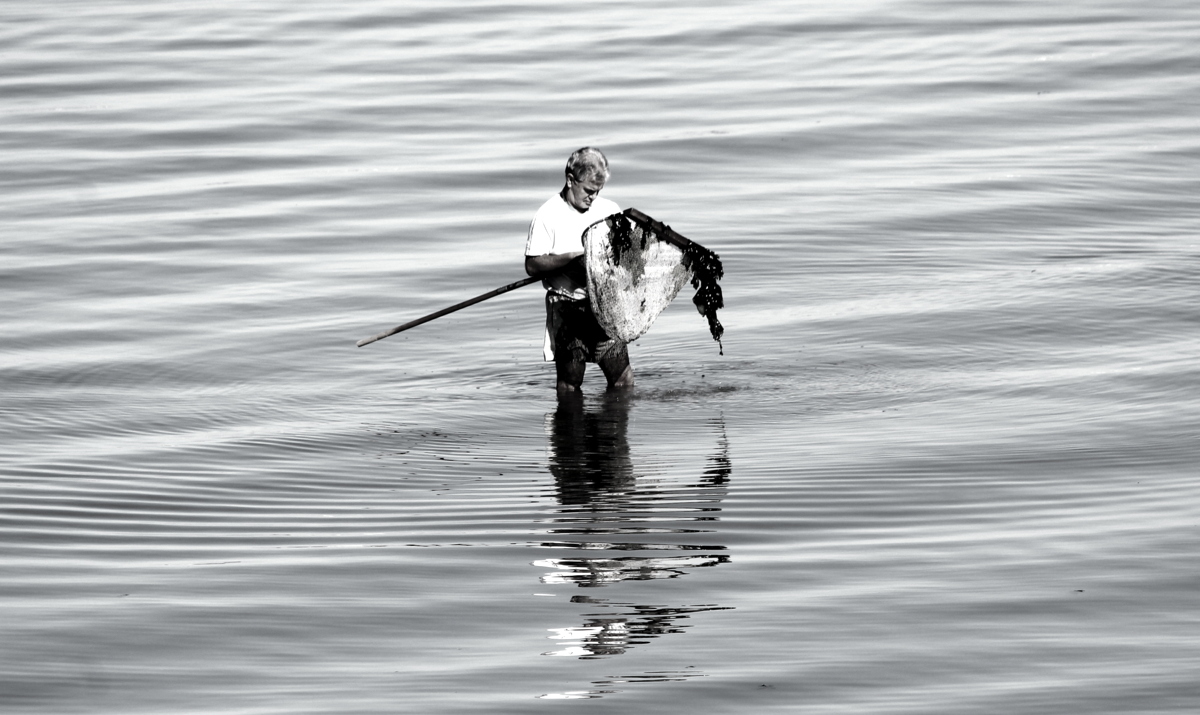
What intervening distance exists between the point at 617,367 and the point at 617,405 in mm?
261

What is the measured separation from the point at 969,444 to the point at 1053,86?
1362 centimetres

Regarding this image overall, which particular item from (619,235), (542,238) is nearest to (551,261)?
(542,238)

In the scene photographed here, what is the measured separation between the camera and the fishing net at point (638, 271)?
940cm

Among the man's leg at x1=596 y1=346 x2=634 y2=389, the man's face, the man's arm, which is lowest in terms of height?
the man's leg at x1=596 y1=346 x2=634 y2=389

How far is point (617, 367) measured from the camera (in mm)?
10242

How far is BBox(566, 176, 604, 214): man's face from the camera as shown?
9.37 metres

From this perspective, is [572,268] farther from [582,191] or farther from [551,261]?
[582,191]

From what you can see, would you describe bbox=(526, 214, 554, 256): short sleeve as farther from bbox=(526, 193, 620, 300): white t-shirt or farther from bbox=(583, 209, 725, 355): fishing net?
bbox=(583, 209, 725, 355): fishing net

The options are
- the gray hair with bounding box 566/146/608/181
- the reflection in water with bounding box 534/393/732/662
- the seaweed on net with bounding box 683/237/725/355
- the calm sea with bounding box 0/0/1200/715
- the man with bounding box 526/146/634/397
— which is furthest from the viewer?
the seaweed on net with bounding box 683/237/725/355

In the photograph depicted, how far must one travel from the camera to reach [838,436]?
911 centimetres

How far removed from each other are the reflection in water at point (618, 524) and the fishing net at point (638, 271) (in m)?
0.59

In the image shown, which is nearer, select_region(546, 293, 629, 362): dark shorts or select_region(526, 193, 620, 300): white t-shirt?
select_region(526, 193, 620, 300): white t-shirt

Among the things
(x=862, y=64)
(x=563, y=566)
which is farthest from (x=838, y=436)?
(x=862, y=64)

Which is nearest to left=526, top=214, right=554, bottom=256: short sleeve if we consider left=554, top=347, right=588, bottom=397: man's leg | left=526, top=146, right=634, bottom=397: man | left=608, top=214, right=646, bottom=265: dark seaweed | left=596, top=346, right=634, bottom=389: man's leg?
left=526, top=146, right=634, bottom=397: man
